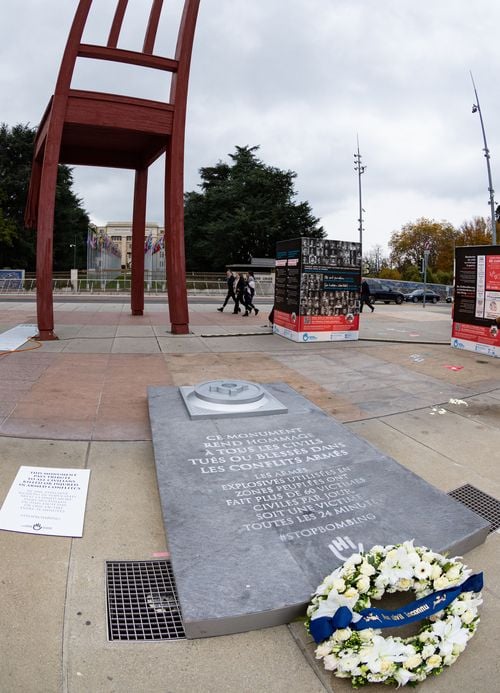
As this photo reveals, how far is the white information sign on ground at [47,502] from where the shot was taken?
3.49 meters

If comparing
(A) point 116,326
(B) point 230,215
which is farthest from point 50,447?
(B) point 230,215

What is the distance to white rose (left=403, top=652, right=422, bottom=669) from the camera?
2225 mm

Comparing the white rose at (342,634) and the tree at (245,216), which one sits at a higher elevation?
the tree at (245,216)

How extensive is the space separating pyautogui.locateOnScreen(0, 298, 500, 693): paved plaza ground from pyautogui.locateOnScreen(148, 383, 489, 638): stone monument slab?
17 centimetres

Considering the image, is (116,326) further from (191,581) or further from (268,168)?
(268,168)

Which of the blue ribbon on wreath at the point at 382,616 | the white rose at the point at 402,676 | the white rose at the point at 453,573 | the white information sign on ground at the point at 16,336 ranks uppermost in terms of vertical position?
the white information sign on ground at the point at 16,336

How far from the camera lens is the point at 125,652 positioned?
2410mm

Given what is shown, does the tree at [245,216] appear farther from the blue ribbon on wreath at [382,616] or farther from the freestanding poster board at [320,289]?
the blue ribbon on wreath at [382,616]

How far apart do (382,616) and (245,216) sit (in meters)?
55.9

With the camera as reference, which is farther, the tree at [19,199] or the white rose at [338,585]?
the tree at [19,199]

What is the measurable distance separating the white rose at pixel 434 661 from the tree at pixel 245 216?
55.9 meters

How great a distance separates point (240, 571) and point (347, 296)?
36.4 ft

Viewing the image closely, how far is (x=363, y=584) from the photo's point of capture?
8.21 feet

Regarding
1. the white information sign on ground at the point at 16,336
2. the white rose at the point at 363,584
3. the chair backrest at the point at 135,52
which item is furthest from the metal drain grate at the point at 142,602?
the chair backrest at the point at 135,52
